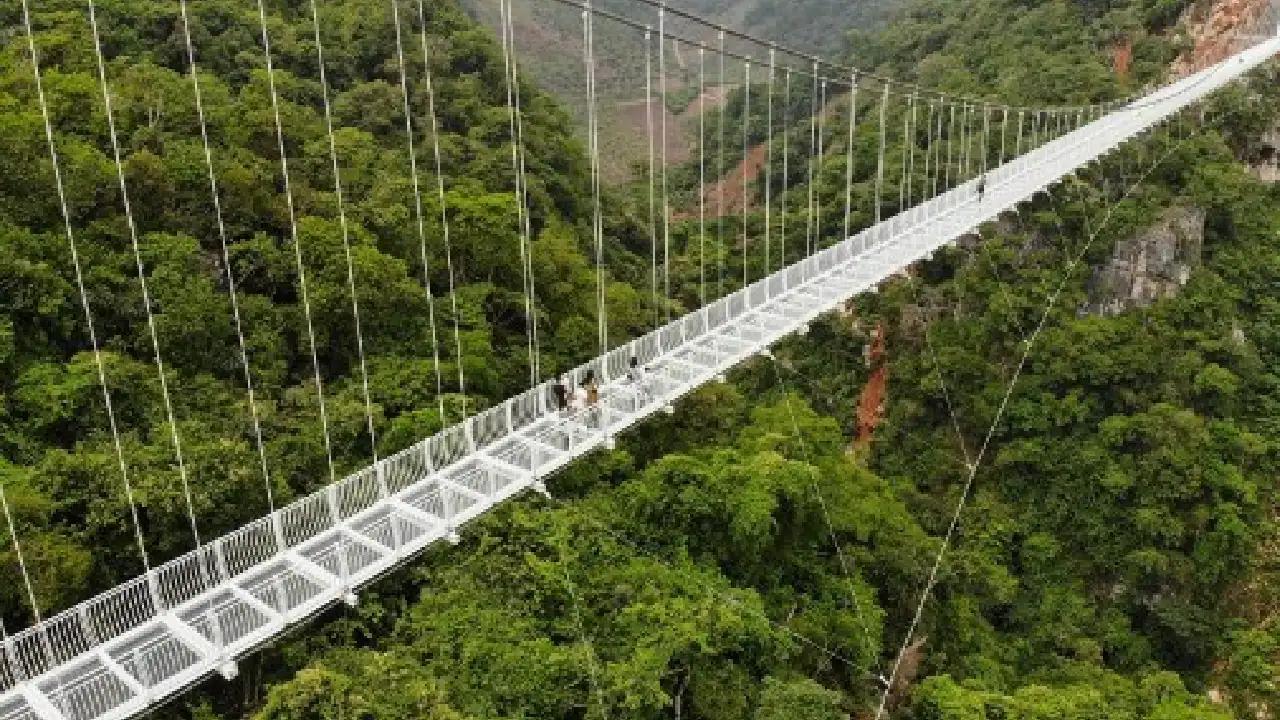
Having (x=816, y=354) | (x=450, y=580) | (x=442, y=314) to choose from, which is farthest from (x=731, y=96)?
(x=450, y=580)

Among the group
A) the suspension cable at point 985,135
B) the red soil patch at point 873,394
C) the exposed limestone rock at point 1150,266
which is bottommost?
the red soil patch at point 873,394

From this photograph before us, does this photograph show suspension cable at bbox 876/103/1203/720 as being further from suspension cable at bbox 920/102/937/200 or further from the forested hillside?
the forested hillside

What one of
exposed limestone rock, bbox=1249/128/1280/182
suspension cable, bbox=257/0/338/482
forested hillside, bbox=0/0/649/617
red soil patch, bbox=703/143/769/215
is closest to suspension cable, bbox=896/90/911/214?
exposed limestone rock, bbox=1249/128/1280/182

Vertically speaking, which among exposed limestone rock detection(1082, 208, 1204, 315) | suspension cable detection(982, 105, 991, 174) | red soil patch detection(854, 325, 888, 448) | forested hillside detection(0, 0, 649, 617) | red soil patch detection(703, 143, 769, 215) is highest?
forested hillside detection(0, 0, 649, 617)

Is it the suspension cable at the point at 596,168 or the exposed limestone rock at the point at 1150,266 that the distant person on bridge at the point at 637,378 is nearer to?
the suspension cable at the point at 596,168

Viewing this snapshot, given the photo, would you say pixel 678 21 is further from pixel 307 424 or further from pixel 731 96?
pixel 307 424

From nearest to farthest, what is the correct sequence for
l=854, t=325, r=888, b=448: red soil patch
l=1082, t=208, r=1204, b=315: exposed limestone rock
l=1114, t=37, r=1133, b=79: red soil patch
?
l=1082, t=208, r=1204, b=315: exposed limestone rock → l=854, t=325, r=888, b=448: red soil patch → l=1114, t=37, r=1133, b=79: red soil patch

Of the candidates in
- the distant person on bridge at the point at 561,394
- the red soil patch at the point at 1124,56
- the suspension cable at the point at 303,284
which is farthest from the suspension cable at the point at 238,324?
the red soil patch at the point at 1124,56
